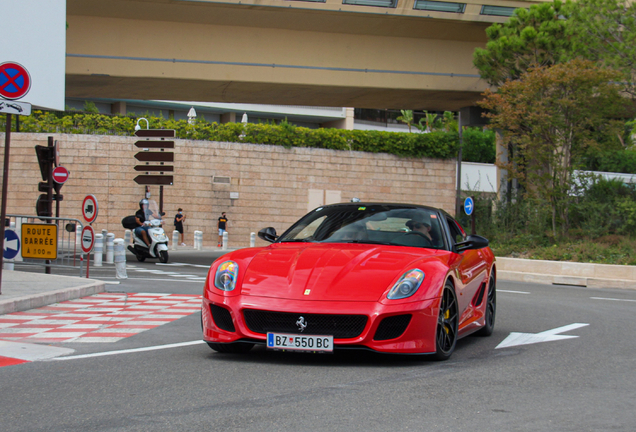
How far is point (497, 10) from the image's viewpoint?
1018 inches

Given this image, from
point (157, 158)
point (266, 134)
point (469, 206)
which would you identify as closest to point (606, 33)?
point (469, 206)

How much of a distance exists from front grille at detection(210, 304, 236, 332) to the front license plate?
40 centimetres

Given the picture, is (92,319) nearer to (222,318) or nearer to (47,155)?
(222,318)

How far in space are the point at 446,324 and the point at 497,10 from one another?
21499mm

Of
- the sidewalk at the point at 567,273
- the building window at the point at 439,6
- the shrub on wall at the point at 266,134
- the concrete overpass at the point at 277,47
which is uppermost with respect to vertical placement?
the building window at the point at 439,6

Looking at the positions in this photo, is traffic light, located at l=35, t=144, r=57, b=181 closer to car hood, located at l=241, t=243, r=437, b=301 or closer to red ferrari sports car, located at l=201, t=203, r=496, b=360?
red ferrari sports car, located at l=201, t=203, r=496, b=360

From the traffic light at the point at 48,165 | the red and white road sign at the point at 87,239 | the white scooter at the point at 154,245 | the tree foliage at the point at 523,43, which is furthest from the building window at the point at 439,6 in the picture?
the red and white road sign at the point at 87,239

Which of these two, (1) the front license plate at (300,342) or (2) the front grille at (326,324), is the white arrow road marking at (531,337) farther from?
(1) the front license plate at (300,342)

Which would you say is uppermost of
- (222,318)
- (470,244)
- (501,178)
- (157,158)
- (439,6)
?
(439,6)

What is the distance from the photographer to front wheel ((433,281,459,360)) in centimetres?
614

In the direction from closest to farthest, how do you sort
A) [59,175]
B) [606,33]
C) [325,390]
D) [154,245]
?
[325,390]
[59,175]
[154,245]
[606,33]

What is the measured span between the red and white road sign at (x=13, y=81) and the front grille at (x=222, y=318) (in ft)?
17.6

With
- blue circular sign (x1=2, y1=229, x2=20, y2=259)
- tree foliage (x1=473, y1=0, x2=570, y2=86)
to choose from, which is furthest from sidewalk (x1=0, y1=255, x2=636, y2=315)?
tree foliage (x1=473, y1=0, x2=570, y2=86)

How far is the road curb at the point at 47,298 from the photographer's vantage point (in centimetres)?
944
